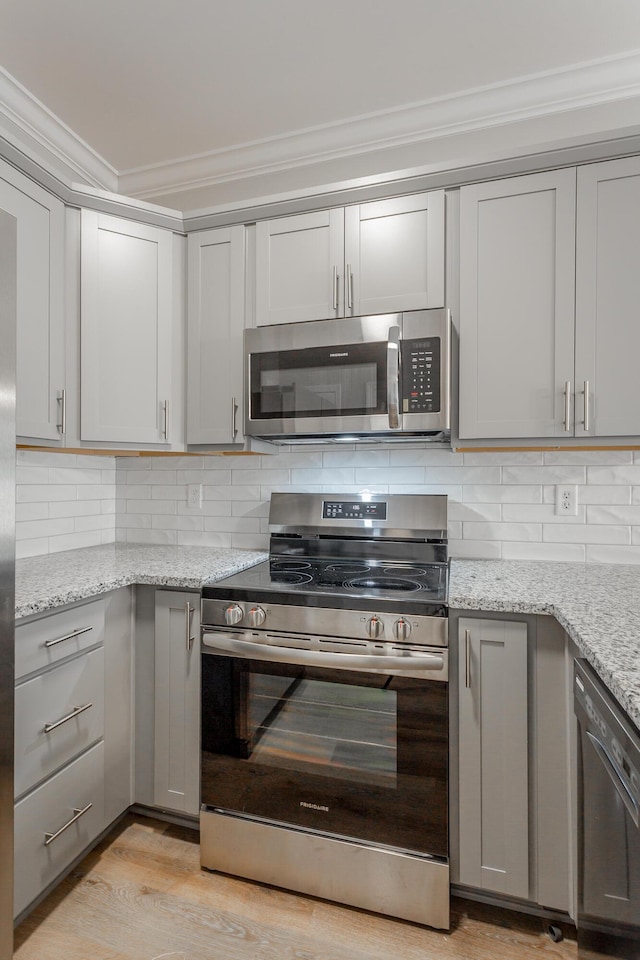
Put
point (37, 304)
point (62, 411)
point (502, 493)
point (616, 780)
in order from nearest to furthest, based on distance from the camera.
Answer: point (616, 780) → point (37, 304) → point (62, 411) → point (502, 493)

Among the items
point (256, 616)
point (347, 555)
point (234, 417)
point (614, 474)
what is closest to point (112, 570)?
point (256, 616)

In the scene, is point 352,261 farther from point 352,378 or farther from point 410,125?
point 410,125

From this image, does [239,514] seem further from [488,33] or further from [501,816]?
[488,33]

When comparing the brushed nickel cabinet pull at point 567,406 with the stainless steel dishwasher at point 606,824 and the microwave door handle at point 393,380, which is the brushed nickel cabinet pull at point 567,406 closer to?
the microwave door handle at point 393,380

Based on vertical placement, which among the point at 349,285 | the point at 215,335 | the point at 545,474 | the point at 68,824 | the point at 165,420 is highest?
the point at 349,285

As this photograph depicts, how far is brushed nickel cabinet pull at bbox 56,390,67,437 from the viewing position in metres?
1.98

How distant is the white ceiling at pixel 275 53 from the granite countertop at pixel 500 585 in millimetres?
1884

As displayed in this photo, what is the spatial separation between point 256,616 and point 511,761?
33.4 inches

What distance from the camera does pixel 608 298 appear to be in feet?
5.60

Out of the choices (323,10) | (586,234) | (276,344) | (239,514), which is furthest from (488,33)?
(239,514)

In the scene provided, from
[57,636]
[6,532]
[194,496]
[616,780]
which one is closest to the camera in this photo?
[616,780]

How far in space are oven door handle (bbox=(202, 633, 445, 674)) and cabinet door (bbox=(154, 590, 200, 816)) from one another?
0.13 meters

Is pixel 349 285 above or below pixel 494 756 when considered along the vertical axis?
above

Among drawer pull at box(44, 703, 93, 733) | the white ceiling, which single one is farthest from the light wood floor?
the white ceiling
